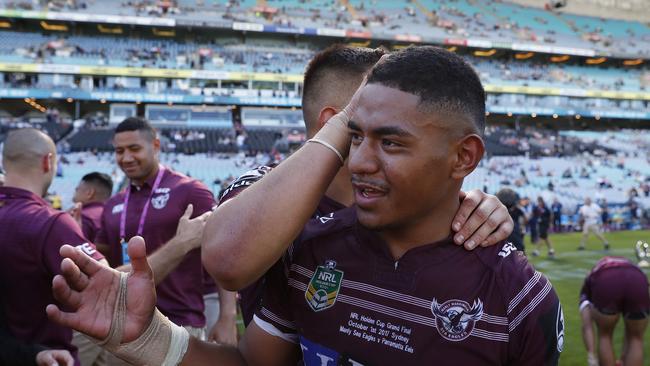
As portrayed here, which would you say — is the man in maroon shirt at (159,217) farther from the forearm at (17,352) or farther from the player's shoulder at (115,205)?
the forearm at (17,352)

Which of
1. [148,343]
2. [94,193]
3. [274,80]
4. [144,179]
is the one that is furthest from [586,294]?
[274,80]

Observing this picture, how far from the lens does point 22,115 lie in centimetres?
4059

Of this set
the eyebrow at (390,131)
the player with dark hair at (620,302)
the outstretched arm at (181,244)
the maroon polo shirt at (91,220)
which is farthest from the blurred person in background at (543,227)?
the eyebrow at (390,131)

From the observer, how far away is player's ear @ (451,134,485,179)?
61.4 inches

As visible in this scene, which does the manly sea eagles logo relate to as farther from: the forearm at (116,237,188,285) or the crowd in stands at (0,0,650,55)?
the crowd in stands at (0,0,650,55)

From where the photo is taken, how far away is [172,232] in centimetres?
422

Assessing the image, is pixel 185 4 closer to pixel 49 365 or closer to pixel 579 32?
pixel 579 32

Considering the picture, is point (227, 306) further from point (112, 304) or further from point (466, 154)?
point (466, 154)

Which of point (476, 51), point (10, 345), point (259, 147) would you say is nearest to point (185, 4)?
point (259, 147)

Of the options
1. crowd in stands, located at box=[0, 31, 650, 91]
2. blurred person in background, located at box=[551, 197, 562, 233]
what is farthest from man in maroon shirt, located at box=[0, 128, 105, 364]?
crowd in stands, located at box=[0, 31, 650, 91]

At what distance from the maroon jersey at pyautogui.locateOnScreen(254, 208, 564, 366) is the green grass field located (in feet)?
16.9

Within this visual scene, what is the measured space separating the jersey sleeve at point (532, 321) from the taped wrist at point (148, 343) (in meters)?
1.06

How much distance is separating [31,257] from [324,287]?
2163 millimetres

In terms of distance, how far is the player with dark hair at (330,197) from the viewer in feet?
4.89
